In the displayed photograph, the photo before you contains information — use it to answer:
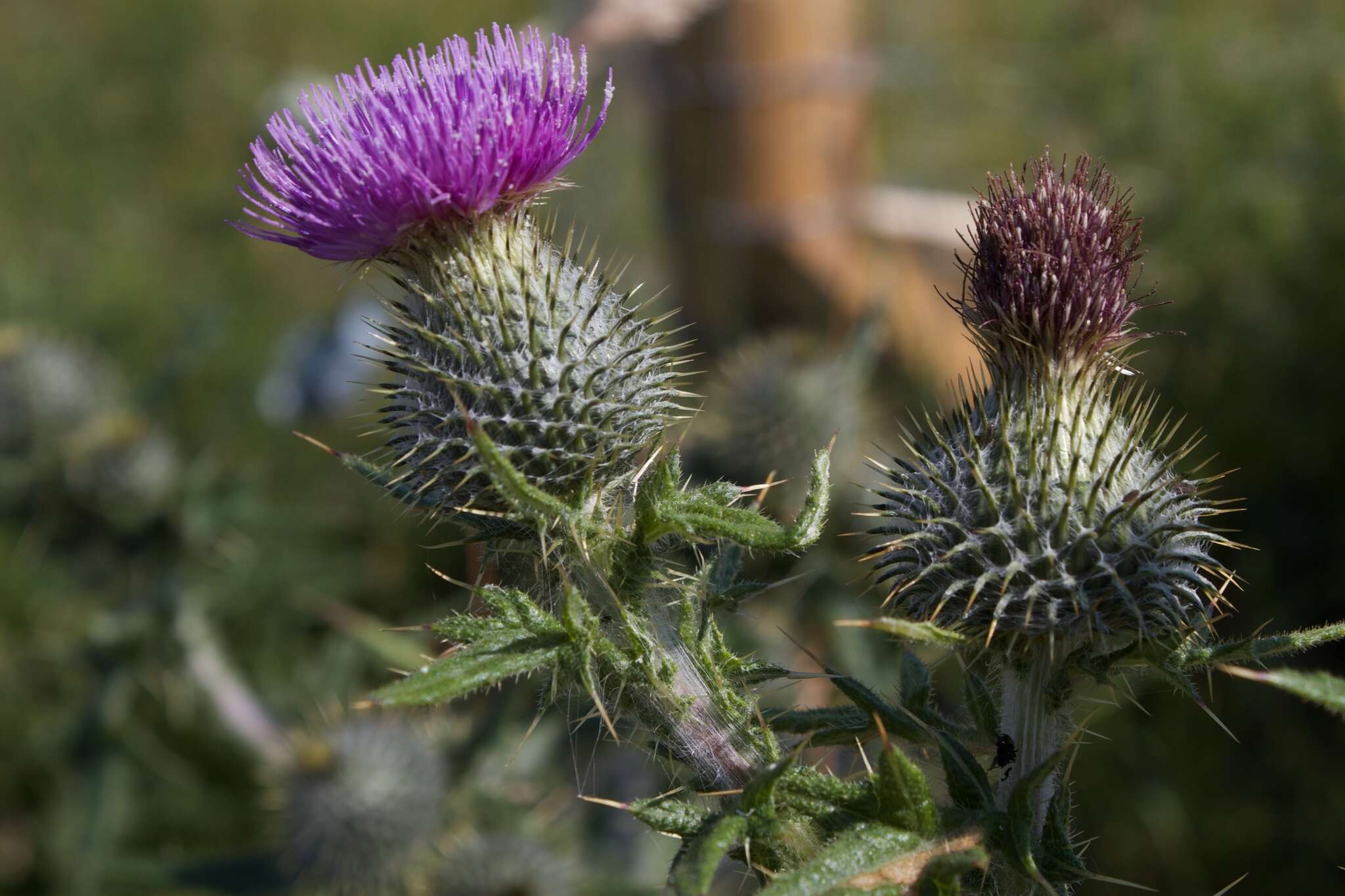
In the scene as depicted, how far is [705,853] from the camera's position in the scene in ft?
5.43

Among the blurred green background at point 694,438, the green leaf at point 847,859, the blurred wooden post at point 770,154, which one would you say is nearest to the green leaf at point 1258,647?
the green leaf at point 847,859

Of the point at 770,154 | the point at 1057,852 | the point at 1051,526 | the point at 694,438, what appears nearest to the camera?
the point at 1057,852

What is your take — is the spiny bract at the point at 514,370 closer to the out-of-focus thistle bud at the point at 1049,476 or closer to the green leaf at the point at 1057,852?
the out-of-focus thistle bud at the point at 1049,476

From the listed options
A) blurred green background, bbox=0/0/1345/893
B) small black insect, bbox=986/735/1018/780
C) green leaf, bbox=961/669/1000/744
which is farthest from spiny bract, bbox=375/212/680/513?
small black insect, bbox=986/735/1018/780

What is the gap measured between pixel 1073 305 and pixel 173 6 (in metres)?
11.1

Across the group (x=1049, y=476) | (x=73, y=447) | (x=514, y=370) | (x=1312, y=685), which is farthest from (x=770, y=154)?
(x=1312, y=685)

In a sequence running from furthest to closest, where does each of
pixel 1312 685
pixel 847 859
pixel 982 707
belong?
1. pixel 982 707
2. pixel 847 859
3. pixel 1312 685

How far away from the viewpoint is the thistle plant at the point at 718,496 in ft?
6.38

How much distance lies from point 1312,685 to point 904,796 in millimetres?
638

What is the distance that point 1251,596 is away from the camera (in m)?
4.89

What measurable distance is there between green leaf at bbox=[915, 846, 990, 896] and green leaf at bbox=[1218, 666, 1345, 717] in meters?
0.48

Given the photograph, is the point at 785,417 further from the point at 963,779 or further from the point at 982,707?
the point at 963,779

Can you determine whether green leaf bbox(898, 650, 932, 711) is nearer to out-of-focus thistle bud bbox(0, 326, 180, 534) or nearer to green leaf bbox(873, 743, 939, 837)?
green leaf bbox(873, 743, 939, 837)

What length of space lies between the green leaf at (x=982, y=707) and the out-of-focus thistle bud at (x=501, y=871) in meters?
2.21
